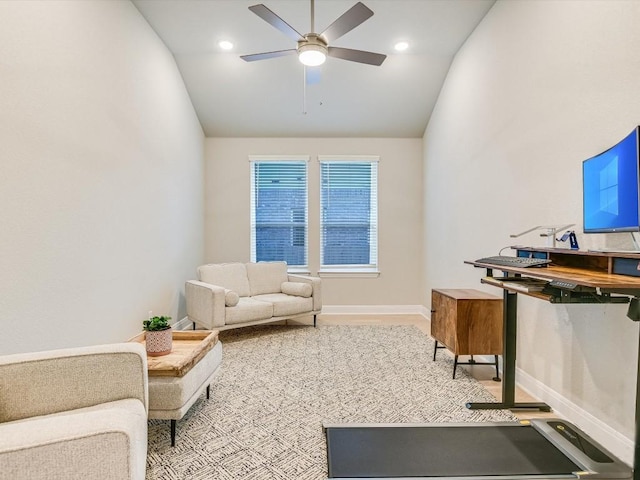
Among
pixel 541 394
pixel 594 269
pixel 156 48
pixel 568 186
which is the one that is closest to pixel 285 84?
pixel 156 48

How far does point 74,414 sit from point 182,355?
92cm

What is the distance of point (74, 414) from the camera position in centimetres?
150

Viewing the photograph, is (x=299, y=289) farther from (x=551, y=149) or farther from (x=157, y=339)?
(x=551, y=149)

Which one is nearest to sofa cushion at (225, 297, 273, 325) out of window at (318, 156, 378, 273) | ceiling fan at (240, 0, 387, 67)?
window at (318, 156, 378, 273)

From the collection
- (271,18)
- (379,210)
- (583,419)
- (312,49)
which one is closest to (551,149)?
(583,419)

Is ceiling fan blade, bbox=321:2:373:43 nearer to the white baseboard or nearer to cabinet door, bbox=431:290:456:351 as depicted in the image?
cabinet door, bbox=431:290:456:351

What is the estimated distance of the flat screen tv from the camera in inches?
67.6

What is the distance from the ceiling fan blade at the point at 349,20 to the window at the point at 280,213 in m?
3.05

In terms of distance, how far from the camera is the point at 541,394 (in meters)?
2.78

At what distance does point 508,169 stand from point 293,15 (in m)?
2.62

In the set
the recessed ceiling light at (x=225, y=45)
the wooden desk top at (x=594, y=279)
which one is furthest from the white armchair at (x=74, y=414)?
the recessed ceiling light at (x=225, y=45)

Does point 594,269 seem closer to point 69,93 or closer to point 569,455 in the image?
point 569,455

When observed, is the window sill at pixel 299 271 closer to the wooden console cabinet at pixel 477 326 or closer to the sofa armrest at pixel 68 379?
the wooden console cabinet at pixel 477 326

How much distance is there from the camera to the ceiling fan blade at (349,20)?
2.52 metres
